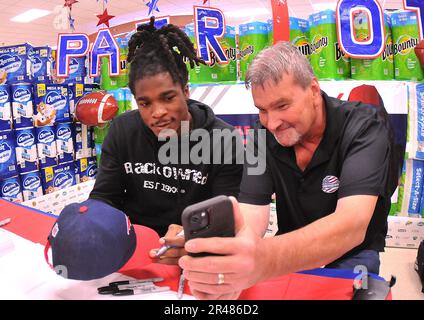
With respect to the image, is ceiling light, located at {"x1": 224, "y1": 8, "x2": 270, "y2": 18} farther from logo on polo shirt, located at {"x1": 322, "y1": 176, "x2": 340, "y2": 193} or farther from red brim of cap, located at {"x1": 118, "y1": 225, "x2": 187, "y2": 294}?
red brim of cap, located at {"x1": 118, "y1": 225, "x2": 187, "y2": 294}

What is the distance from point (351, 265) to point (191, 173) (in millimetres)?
728

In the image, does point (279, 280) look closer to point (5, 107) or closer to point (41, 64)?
point (5, 107)

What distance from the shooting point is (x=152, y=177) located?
1588 mm

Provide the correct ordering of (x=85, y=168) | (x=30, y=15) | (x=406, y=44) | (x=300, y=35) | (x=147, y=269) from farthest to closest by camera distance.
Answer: (x=30, y=15)
(x=85, y=168)
(x=300, y=35)
(x=406, y=44)
(x=147, y=269)

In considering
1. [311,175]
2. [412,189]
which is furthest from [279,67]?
[412,189]

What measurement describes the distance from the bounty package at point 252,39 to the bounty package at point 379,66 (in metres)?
0.73

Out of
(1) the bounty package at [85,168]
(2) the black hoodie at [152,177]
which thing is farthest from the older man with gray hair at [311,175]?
(1) the bounty package at [85,168]

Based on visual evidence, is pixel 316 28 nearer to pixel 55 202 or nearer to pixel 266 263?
pixel 266 263

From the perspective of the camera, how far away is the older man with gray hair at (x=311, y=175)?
811 mm

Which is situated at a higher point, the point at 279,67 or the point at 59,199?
the point at 279,67

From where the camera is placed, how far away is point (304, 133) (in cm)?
127

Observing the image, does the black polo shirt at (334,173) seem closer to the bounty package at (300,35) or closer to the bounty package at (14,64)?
the bounty package at (300,35)

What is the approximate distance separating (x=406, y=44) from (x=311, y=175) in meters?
2.10

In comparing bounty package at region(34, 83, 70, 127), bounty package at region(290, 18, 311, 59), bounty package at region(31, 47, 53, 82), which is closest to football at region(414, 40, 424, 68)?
bounty package at region(290, 18, 311, 59)
